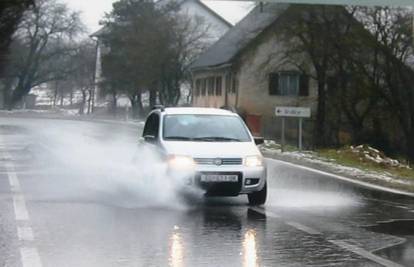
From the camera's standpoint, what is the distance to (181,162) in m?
12.3

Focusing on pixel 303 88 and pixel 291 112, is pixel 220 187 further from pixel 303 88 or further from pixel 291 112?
pixel 303 88

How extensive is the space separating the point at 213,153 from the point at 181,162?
0.52 meters

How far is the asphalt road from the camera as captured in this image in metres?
8.30

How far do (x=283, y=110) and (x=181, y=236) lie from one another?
1880 centimetres

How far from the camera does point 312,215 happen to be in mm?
11859

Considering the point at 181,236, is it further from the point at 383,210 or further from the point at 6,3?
the point at 6,3

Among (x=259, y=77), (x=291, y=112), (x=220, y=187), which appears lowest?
(x=220, y=187)

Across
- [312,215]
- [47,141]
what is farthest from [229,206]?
[47,141]

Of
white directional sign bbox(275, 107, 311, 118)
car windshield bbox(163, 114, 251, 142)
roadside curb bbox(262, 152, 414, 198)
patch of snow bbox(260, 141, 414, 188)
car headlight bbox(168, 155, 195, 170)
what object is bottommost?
roadside curb bbox(262, 152, 414, 198)

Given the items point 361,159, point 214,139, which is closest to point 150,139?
point 214,139

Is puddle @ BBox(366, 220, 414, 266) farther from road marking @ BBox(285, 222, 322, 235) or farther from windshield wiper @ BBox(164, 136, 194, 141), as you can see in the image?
windshield wiper @ BBox(164, 136, 194, 141)

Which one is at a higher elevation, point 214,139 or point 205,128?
point 205,128

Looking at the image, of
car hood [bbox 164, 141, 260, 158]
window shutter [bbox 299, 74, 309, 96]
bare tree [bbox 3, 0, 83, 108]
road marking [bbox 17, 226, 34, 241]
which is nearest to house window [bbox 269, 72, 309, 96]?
window shutter [bbox 299, 74, 309, 96]

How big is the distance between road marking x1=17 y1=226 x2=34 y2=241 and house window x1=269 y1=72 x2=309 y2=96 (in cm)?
4026
